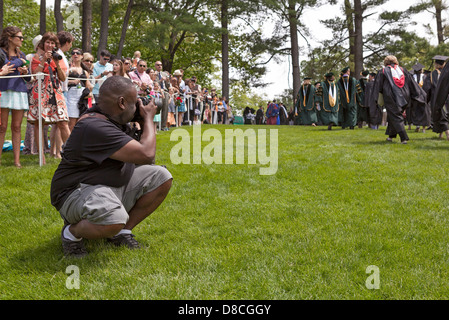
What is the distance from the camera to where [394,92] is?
9688 millimetres

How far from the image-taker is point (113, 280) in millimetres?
2830

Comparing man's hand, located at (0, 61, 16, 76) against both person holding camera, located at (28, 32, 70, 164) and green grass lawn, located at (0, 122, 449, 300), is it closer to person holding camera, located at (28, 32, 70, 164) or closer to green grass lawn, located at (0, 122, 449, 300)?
person holding camera, located at (28, 32, 70, 164)

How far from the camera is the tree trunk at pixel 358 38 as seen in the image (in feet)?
74.5

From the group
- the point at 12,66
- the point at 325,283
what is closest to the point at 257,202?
the point at 325,283

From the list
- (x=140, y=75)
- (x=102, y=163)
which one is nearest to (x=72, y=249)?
(x=102, y=163)

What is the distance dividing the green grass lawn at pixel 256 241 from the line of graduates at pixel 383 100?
381 centimetres

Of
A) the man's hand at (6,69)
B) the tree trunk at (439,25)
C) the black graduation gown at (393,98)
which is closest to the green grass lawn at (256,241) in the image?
the man's hand at (6,69)

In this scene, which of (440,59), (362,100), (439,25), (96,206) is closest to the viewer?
(96,206)

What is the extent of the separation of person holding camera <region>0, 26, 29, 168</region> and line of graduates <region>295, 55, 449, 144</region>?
24.6ft

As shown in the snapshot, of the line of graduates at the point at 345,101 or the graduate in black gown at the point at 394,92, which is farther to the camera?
the line of graduates at the point at 345,101

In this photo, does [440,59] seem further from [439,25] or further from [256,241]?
[439,25]

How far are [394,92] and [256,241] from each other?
7453 millimetres

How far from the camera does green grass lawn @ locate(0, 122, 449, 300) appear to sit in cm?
270

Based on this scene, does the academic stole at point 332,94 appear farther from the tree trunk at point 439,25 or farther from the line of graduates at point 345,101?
the tree trunk at point 439,25
